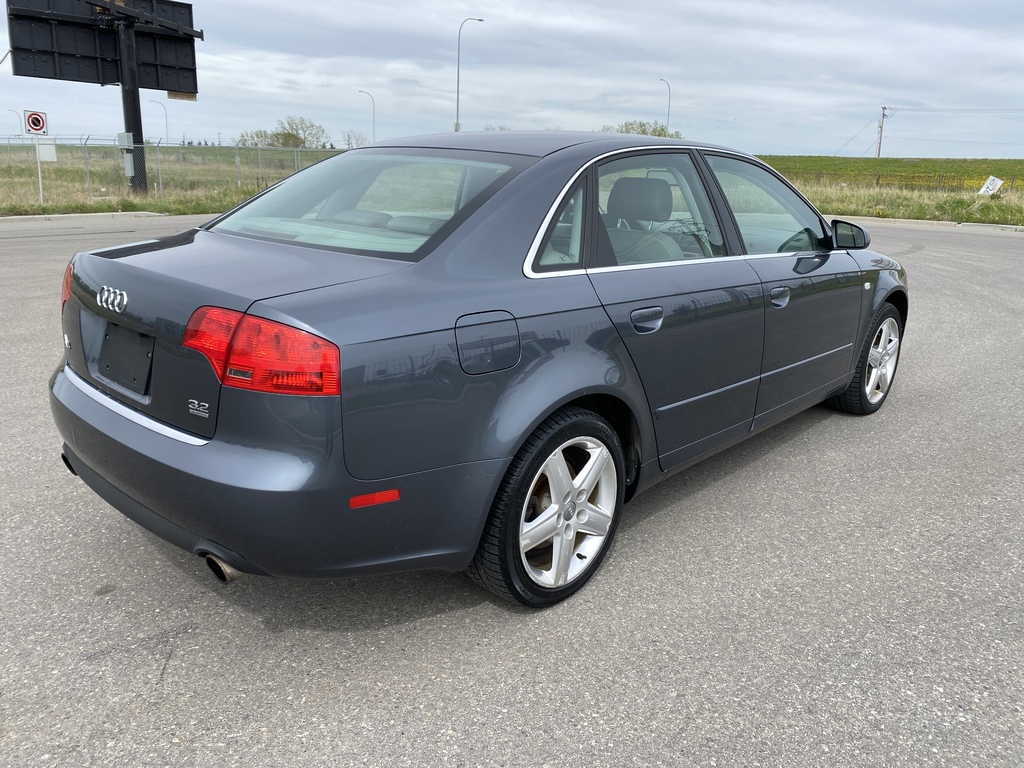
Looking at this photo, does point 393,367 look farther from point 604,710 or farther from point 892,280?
point 892,280

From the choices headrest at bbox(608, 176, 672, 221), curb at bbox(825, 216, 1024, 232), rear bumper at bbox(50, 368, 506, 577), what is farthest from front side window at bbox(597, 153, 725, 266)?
curb at bbox(825, 216, 1024, 232)

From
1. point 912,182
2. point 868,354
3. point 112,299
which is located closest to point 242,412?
point 112,299

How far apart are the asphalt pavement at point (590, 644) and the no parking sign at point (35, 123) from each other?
1956 cm

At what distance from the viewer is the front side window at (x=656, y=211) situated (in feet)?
10.7

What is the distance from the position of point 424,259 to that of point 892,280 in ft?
11.8

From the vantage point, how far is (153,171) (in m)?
28.0

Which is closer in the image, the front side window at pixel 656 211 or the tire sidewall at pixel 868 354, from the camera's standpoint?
the front side window at pixel 656 211

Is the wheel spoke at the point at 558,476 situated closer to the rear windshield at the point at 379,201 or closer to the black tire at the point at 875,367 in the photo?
the rear windshield at the point at 379,201

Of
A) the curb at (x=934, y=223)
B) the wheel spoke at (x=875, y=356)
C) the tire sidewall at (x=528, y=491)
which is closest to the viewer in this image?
the tire sidewall at (x=528, y=491)

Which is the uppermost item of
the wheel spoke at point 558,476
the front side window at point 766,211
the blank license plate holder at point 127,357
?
the front side window at point 766,211

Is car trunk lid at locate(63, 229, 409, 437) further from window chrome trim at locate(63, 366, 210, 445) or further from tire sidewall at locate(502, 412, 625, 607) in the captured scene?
tire sidewall at locate(502, 412, 625, 607)

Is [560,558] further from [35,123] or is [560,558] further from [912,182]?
[912,182]

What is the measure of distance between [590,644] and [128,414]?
1623 mm

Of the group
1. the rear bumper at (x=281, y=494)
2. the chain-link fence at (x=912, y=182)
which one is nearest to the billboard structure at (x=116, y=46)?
the rear bumper at (x=281, y=494)
